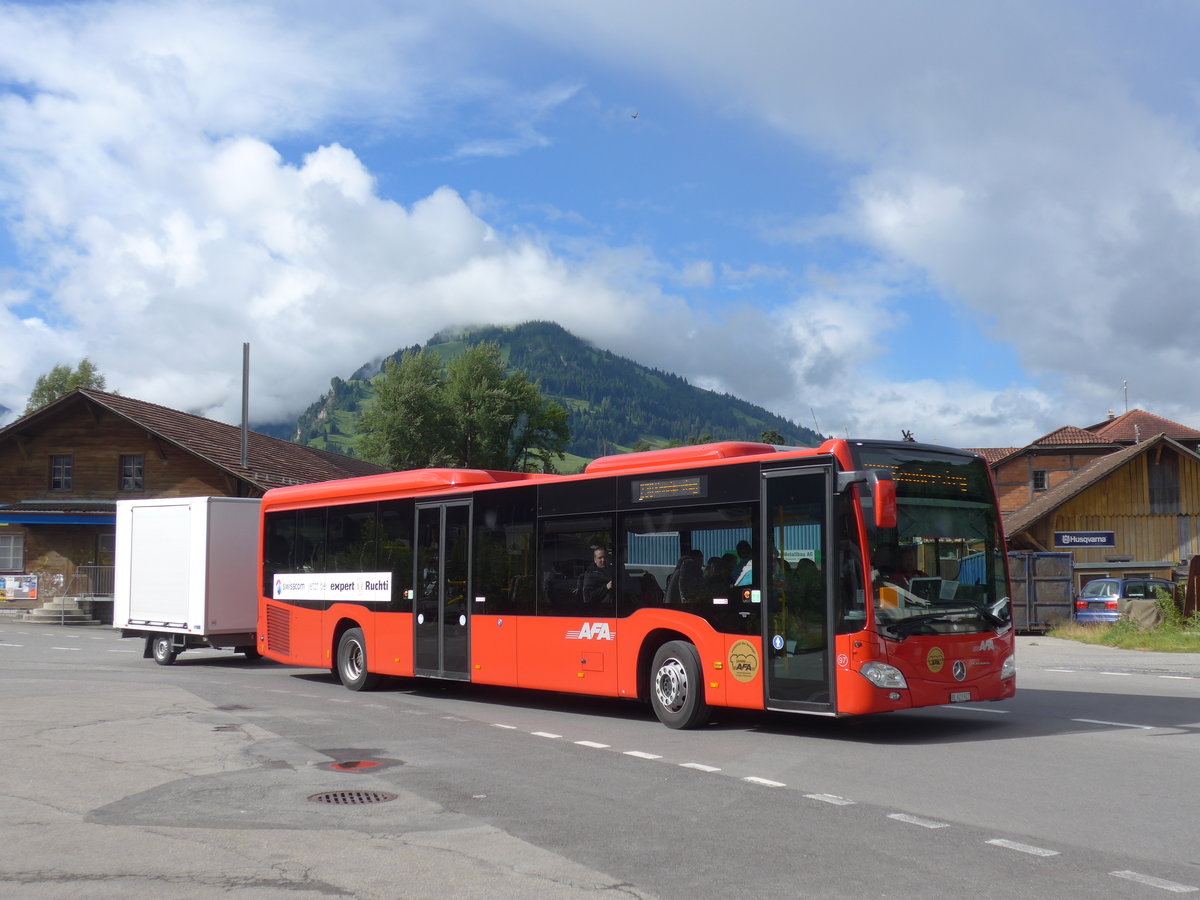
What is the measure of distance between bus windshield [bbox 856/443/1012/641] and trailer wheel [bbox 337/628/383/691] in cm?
906

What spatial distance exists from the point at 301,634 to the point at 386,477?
3.43 m

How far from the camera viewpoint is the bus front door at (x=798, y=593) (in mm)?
11039

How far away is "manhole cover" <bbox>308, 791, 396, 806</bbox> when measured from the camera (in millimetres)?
8414

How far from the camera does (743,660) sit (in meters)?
11.7

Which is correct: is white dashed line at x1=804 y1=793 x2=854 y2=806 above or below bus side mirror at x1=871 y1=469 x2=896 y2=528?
below

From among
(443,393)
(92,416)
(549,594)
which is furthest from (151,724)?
(443,393)

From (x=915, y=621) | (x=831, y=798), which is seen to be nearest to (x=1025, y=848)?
(x=831, y=798)

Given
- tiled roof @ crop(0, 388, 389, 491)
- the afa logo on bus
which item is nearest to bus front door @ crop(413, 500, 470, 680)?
the afa logo on bus

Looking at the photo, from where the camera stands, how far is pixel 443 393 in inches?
3292

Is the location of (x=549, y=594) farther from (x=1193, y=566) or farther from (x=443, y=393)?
(x=443, y=393)

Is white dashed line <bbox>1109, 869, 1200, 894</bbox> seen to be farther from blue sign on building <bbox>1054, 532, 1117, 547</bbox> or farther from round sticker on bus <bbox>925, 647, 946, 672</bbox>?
blue sign on building <bbox>1054, 532, 1117, 547</bbox>

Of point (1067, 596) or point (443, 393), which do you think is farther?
point (443, 393)

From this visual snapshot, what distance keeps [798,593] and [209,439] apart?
39.4 m

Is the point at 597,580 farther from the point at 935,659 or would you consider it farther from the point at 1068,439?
the point at 1068,439
